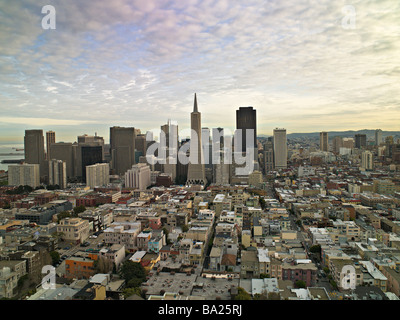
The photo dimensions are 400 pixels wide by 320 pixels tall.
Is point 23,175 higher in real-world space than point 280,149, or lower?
lower

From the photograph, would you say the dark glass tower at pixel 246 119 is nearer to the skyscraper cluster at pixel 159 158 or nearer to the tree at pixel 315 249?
the skyscraper cluster at pixel 159 158

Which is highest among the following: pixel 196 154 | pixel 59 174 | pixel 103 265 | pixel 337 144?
pixel 337 144

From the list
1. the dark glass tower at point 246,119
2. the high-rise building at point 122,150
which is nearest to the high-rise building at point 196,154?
the high-rise building at point 122,150

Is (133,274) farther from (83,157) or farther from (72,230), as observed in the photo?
(83,157)

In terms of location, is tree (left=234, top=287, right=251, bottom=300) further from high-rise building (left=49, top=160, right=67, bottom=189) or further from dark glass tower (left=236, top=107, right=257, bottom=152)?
dark glass tower (left=236, top=107, right=257, bottom=152)

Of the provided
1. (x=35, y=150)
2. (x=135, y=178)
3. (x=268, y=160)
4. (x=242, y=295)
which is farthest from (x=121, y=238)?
(x=268, y=160)
